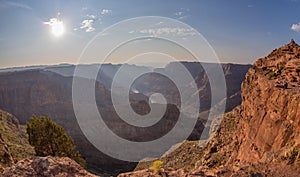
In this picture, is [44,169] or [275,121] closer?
[44,169]

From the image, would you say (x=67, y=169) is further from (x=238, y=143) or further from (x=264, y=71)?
(x=264, y=71)

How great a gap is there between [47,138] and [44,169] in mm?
17393

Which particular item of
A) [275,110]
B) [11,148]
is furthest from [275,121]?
[11,148]

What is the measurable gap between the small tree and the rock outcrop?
16.6 m

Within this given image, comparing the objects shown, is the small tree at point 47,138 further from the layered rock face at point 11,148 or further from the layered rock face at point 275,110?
the layered rock face at point 275,110

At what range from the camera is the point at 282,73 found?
15938 mm

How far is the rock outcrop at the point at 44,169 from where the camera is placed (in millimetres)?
8500

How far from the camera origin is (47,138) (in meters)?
24.7

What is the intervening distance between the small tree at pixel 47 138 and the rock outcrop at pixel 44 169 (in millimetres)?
16640

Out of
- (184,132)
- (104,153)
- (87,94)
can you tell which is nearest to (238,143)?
(104,153)

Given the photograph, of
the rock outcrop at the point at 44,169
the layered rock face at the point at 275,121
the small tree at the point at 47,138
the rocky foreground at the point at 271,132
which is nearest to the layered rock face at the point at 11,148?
the small tree at the point at 47,138

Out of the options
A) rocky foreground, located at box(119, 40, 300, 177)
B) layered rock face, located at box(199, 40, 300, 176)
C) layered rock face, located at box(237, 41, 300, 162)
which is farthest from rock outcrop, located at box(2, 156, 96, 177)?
layered rock face, located at box(237, 41, 300, 162)

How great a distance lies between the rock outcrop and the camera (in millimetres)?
8500

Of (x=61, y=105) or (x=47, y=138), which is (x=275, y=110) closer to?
(x=47, y=138)
